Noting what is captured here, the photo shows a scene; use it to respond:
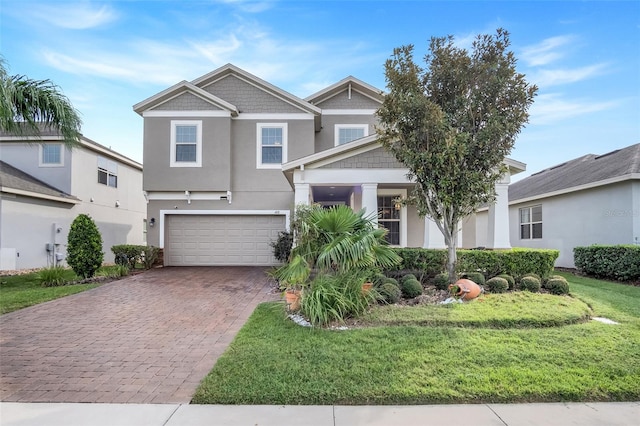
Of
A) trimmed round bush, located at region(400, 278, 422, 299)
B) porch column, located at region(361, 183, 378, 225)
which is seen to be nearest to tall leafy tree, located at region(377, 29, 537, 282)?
trimmed round bush, located at region(400, 278, 422, 299)

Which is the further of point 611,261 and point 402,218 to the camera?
point 402,218

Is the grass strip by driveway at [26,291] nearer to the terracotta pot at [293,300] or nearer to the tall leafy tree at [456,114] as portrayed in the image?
the terracotta pot at [293,300]

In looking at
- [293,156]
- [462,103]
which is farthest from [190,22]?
[462,103]

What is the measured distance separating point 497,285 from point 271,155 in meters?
10.2

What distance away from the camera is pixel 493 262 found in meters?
8.85

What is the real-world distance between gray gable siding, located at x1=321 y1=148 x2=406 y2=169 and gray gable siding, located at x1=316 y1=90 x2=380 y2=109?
6.10 meters

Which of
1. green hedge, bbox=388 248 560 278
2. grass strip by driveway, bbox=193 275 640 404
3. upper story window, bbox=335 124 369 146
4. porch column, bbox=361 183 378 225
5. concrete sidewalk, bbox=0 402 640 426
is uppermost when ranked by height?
upper story window, bbox=335 124 369 146

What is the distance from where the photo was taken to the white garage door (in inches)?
581

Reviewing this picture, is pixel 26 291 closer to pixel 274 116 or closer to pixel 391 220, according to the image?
pixel 274 116

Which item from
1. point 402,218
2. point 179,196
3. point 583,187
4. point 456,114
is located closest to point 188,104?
point 179,196

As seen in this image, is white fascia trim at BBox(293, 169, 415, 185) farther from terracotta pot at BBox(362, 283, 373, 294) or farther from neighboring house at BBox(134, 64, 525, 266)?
terracotta pot at BBox(362, 283, 373, 294)

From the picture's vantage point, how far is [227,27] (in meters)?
10.6

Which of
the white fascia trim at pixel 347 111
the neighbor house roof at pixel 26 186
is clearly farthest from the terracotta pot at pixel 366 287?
the neighbor house roof at pixel 26 186

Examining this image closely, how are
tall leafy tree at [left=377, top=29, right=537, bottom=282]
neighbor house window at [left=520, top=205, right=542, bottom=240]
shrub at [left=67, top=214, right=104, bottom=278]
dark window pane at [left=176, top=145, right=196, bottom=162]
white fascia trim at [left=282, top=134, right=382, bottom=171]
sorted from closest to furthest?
tall leafy tree at [left=377, top=29, right=537, bottom=282] < white fascia trim at [left=282, top=134, right=382, bottom=171] < shrub at [left=67, top=214, right=104, bottom=278] < dark window pane at [left=176, top=145, right=196, bottom=162] < neighbor house window at [left=520, top=205, right=542, bottom=240]
